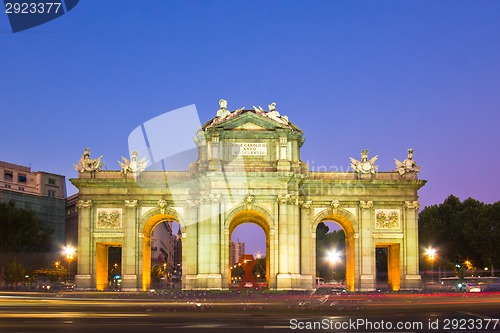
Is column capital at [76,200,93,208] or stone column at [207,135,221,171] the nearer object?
stone column at [207,135,221,171]

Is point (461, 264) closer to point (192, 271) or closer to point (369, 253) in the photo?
point (369, 253)

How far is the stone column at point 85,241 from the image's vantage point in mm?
74500

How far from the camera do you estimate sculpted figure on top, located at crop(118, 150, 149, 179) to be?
7581 cm

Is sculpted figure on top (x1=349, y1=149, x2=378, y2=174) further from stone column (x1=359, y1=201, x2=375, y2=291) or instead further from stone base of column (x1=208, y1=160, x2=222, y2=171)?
stone base of column (x1=208, y1=160, x2=222, y2=171)

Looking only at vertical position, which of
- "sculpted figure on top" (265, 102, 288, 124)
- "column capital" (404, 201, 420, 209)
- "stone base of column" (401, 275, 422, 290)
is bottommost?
"stone base of column" (401, 275, 422, 290)

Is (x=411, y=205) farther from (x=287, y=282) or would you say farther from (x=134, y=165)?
(x=134, y=165)

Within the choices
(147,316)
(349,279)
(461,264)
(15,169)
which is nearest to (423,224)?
(461,264)

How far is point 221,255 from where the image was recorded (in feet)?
238

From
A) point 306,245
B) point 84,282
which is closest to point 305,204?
point 306,245

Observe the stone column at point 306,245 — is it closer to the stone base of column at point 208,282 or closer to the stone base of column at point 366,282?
the stone base of column at point 366,282

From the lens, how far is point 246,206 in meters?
72.6

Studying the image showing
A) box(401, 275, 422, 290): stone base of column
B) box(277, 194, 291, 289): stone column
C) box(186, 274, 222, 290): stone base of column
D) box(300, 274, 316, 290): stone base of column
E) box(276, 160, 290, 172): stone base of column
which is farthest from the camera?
box(401, 275, 422, 290): stone base of column

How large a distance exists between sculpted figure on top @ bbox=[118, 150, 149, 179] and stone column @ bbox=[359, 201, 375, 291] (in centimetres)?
2366

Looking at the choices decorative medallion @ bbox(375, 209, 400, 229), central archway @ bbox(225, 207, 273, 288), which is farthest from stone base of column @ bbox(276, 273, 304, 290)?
decorative medallion @ bbox(375, 209, 400, 229)
